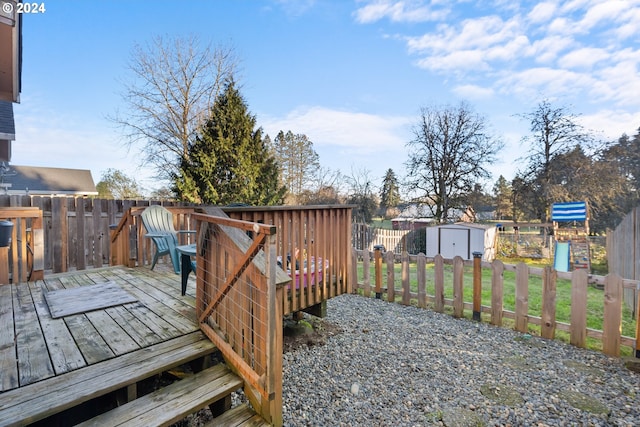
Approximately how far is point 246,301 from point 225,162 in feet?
29.4

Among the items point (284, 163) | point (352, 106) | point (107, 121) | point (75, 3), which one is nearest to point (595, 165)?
point (352, 106)

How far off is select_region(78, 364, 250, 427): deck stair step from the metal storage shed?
957cm

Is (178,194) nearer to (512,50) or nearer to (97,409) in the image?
(97,409)

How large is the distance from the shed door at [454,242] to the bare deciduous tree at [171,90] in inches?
406

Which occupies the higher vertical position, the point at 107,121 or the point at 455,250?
the point at 107,121

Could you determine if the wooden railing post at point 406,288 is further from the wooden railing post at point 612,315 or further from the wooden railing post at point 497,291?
the wooden railing post at point 612,315

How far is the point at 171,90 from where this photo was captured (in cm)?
1211

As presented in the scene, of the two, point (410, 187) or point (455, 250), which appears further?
point (410, 187)

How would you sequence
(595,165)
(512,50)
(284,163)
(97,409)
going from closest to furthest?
(97,409), (512,50), (595,165), (284,163)

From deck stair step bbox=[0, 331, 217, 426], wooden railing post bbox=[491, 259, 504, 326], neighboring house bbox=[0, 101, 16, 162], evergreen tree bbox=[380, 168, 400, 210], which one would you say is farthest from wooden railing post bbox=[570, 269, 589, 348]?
evergreen tree bbox=[380, 168, 400, 210]

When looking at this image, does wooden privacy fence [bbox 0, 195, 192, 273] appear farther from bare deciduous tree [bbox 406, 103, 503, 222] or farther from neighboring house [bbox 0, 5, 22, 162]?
bare deciduous tree [bbox 406, 103, 503, 222]

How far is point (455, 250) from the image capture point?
10773 mm

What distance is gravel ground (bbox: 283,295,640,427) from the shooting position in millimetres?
2195

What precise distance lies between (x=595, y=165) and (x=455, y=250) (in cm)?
802
